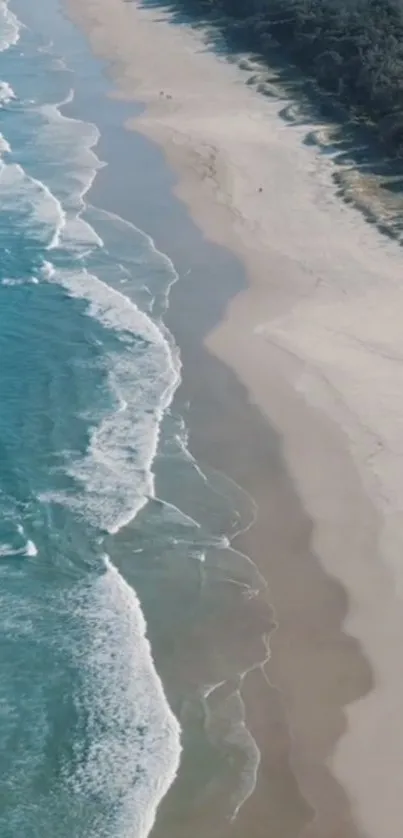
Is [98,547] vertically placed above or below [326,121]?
below

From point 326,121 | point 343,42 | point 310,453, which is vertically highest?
point 343,42

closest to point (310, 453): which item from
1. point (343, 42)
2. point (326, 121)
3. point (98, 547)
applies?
point (98, 547)

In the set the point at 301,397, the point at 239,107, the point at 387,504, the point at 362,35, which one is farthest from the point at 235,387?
the point at 362,35

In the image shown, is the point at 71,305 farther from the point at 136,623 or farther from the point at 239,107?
the point at 239,107

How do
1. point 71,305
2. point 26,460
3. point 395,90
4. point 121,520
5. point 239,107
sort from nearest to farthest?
point 121,520, point 26,460, point 71,305, point 395,90, point 239,107

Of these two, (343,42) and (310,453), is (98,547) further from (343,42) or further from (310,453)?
(343,42)

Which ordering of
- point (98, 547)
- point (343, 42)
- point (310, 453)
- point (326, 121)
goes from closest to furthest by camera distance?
point (98, 547)
point (310, 453)
point (326, 121)
point (343, 42)
